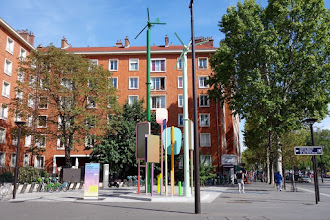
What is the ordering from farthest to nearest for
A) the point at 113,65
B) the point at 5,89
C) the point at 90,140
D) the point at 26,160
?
the point at 113,65 → the point at 26,160 → the point at 5,89 → the point at 90,140

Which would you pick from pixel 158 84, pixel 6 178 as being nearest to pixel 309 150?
pixel 6 178

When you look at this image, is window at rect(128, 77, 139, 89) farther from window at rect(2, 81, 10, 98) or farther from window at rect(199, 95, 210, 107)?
window at rect(2, 81, 10, 98)

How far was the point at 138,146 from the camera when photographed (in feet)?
63.4

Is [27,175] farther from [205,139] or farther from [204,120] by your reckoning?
[204,120]

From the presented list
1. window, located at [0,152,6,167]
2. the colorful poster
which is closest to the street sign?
the colorful poster

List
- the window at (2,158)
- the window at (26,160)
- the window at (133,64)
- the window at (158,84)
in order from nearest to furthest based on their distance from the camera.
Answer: the window at (2,158)
the window at (26,160)
the window at (158,84)
the window at (133,64)

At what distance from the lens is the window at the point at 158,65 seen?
1789 inches

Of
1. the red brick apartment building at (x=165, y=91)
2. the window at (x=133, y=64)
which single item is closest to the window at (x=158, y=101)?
the red brick apartment building at (x=165, y=91)

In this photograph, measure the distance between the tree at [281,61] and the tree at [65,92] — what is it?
1297cm

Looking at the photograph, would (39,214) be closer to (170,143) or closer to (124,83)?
(170,143)

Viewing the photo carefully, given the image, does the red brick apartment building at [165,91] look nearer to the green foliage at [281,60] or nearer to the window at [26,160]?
the window at [26,160]

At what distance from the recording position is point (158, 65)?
45.7 meters

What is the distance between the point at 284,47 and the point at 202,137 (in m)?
20.3

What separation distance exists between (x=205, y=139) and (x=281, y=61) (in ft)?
64.0
